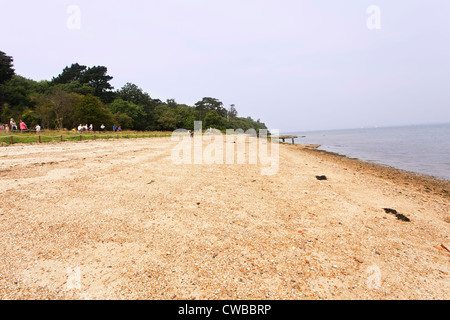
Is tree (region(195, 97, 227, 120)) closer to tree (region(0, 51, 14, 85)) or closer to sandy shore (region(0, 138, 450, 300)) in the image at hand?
tree (region(0, 51, 14, 85))

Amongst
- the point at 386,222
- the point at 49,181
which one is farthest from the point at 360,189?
the point at 49,181

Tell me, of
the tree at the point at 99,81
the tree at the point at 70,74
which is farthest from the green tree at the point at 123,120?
the tree at the point at 70,74

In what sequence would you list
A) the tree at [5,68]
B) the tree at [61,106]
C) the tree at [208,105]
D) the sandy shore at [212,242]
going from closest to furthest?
1. the sandy shore at [212,242]
2. the tree at [61,106]
3. the tree at [5,68]
4. the tree at [208,105]

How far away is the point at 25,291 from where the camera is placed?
2893 mm

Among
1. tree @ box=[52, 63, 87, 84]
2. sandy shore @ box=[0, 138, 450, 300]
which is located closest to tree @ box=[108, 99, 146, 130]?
tree @ box=[52, 63, 87, 84]

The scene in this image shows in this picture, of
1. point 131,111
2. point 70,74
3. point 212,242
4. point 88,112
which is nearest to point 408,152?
point 212,242

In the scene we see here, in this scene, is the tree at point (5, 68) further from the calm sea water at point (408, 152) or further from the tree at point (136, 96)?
the calm sea water at point (408, 152)

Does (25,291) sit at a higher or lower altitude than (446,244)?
higher

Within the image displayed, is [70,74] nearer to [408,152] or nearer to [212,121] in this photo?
[212,121]

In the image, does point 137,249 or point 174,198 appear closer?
point 137,249

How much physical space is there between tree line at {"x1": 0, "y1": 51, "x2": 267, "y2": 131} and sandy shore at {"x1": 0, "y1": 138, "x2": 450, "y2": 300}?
36.3 m

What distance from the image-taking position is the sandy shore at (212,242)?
3.08m

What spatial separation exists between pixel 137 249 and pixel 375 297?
414 centimetres
